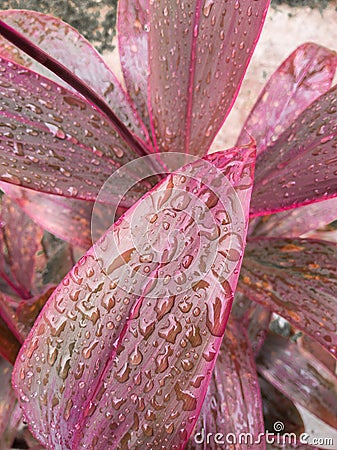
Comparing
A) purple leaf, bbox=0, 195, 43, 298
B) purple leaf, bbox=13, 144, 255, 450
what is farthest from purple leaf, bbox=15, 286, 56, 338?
purple leaf, bbox=13, 144, 255, 450

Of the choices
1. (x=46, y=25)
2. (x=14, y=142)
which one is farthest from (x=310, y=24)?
(x=14, y=142)

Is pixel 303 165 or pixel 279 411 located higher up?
pixel 303 165

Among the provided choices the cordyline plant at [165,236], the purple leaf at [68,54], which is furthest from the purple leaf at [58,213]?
the purple leaf at [68,54]

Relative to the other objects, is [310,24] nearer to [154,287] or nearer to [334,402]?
[334,402]

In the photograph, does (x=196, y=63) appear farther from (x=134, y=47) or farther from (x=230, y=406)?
(x=230, y=406)

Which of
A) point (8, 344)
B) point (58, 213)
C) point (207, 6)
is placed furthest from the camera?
point (58, 213)

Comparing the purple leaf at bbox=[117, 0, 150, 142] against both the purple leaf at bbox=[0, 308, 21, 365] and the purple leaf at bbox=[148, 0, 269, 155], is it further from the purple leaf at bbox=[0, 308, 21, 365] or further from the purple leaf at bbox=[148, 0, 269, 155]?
the purple leaf at bbox=[0, 308, 21, 365]

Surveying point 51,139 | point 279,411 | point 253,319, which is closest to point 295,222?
point 253,319
